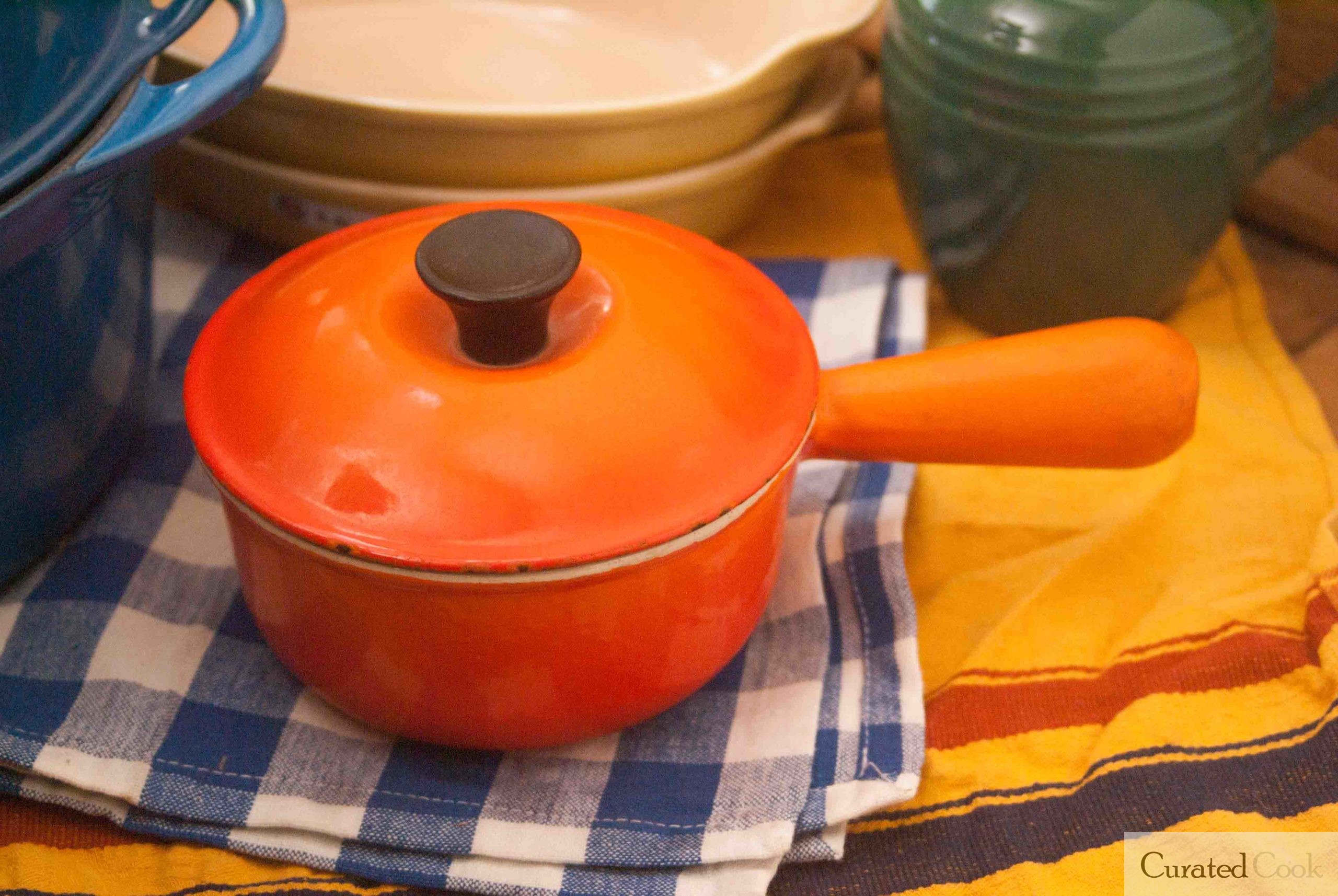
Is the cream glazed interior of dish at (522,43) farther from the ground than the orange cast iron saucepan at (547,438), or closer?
closer

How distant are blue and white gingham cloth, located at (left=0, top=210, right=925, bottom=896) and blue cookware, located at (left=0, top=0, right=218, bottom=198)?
23cm

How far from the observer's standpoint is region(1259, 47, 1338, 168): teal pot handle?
723 millimetres

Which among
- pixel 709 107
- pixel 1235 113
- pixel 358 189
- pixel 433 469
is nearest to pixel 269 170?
pixel 358 189

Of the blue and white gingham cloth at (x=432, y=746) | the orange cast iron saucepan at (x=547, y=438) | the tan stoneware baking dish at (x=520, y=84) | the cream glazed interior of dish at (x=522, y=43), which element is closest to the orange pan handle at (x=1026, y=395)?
the orange cast iron saucepan at (x=547, y=438)

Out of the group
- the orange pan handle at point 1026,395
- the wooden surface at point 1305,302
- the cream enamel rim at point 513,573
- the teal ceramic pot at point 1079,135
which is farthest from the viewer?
the wooden surface at point 1305,302

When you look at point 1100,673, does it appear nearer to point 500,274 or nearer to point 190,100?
point 500,274

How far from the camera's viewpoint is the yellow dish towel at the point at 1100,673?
502 mm

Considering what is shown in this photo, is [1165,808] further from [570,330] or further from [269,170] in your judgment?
[269,170]

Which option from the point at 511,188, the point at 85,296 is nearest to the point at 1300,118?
the point at 511,188

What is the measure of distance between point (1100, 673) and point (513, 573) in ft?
1.11

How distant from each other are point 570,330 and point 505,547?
0.12 m

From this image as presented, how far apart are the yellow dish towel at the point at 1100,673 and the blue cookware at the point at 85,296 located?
0.16m

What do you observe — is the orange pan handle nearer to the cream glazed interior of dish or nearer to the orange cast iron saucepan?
the orange cast iron saucepan

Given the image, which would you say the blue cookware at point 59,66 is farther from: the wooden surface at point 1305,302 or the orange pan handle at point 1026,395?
the wooden surface at point 1305,302
